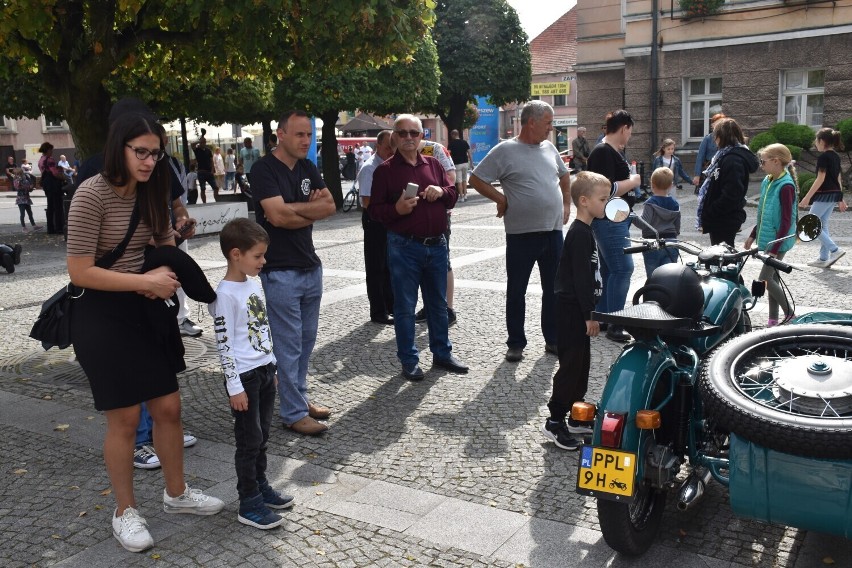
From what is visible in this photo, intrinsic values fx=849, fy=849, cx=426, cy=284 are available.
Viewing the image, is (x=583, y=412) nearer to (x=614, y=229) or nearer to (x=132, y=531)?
(x=132, y=531)

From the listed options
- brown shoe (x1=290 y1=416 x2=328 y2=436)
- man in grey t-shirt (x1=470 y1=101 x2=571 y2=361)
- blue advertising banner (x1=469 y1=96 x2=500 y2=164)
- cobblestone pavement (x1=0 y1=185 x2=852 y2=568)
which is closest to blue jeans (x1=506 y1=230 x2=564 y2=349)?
man in grey t-shirt (x1=470 y1=101 x2=571 y2=361)

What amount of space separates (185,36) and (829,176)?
7.47 m

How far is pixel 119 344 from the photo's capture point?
359 centimetres

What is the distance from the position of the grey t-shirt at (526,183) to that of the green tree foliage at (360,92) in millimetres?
13171

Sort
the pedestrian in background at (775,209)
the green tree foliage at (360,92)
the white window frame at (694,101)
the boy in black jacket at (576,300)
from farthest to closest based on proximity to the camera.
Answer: the white window frame at (694,101), the green tree foliage at (360,92), the pedestrian in background at (775,209), the boy in black jacket at (576,300)

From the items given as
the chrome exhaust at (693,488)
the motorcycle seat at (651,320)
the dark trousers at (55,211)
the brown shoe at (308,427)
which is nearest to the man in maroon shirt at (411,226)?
the brown shoe at (308,427)

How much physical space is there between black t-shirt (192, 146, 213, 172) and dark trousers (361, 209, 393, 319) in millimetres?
17624

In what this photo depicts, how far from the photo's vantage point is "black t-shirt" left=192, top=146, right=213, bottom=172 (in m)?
24.4

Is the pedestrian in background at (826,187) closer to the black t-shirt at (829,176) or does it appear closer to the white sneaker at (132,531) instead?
the black t-shirt at (829,176)

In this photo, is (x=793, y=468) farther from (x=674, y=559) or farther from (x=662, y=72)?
(x=662, y=72)

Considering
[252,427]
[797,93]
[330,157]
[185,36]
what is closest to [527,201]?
[252,427]

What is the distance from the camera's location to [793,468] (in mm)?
2900

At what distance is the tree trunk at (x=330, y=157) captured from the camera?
2220 cm

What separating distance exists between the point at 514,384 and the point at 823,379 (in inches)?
117
